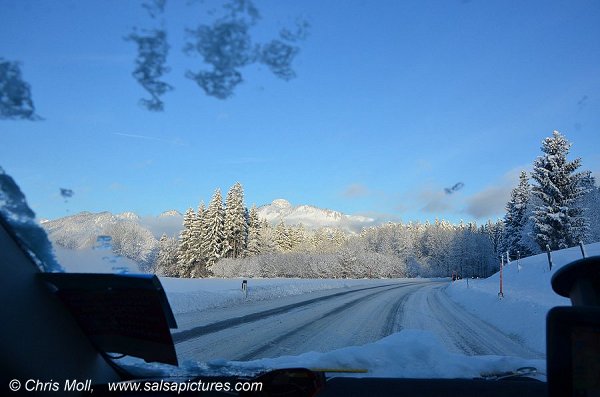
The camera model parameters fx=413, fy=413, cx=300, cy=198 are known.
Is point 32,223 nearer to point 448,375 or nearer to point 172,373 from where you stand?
point 172,373

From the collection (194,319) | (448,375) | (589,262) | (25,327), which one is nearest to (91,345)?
(25,327)

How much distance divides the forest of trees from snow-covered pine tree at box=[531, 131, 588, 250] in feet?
0.23

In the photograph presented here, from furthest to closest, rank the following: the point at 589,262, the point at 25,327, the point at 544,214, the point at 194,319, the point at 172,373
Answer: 1. the point at 544,214
2. the point at 194,319
3. the point at 172,373
4. the point at 25,327
5. the point at 589,262

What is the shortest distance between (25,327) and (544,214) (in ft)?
127

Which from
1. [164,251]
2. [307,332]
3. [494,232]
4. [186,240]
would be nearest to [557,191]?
[307,332]

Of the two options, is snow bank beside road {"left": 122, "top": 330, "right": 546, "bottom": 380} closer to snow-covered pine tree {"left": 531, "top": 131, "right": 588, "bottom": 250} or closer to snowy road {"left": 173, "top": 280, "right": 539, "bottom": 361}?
snowy road {"left": 173, "top": 280, "right": 539, "bottom": 361}

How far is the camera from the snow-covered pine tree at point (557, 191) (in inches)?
1259

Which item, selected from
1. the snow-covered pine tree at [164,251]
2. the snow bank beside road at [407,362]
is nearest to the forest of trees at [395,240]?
the snow-covered pine tree at [164,251]

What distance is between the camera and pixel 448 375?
4.29m

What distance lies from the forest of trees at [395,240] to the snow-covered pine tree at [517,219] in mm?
151

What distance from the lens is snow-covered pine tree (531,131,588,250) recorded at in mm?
31984

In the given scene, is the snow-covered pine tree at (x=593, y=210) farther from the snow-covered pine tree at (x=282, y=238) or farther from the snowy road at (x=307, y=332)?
the snow-covered pine tree at (x=282, y=238)

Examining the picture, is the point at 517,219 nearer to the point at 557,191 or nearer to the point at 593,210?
the point at 593,210

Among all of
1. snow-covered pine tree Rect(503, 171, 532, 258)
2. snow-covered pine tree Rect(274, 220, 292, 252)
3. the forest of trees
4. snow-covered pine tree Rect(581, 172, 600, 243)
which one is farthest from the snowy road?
snow-covered pine tree Rect(274, 220, 292, 252)
